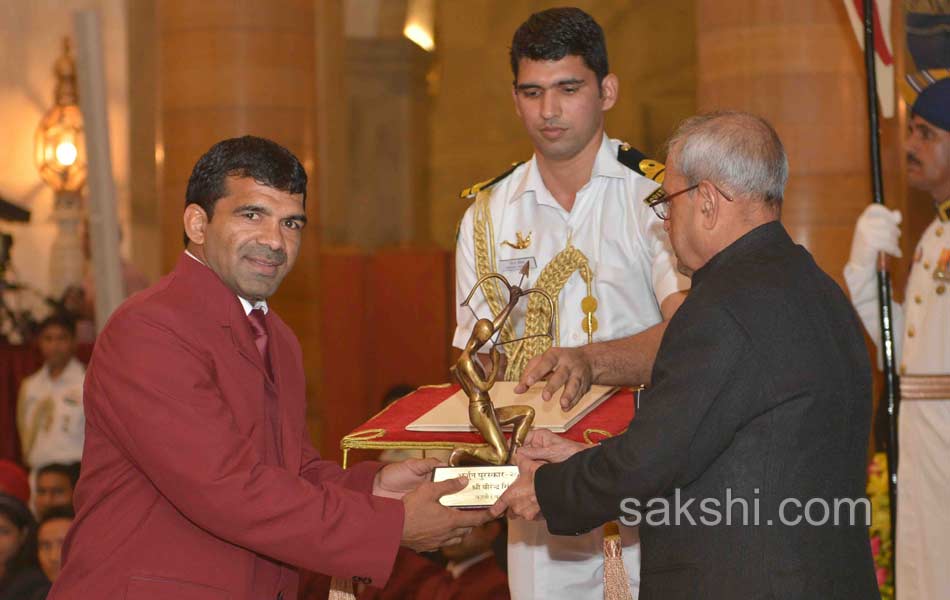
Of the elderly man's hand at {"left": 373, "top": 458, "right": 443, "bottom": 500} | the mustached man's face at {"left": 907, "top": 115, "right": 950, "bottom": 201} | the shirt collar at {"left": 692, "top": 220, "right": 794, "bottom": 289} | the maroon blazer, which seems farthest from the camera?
the mustached man's face at {"left": 907, "top": 115, "right": 950, "bottom": 201}

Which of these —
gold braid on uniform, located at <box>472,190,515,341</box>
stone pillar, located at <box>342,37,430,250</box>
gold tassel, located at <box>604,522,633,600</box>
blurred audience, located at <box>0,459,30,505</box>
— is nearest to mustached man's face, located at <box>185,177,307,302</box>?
gold braid on uniform, located at <box>472,190,515,341</box>

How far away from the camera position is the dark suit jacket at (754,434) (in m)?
3.07

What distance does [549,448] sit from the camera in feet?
12.3

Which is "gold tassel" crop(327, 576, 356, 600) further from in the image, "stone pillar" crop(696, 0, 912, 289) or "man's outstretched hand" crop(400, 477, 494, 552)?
"stone pillar" crop(696, 0, 912, 289)

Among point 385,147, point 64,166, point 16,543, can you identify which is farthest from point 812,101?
point 385,147

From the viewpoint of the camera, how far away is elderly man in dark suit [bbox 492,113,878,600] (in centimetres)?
307

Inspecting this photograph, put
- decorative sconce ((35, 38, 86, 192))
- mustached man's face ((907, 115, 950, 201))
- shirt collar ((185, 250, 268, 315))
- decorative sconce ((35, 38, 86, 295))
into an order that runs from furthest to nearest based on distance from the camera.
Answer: decorative sconce ((35, 38, 86, 192)), decorative sconce ((35, 38, 86, 295)), mustached man's face ((907, 115, 950, 201)), shirt collar ((185, 250, 268, 315))

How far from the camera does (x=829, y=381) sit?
3105mm

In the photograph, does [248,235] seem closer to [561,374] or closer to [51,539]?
[561,374]

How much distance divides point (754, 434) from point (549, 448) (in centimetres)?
80

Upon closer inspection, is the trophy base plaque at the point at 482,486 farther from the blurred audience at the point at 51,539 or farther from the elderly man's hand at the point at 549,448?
the blurred audience at the point at 51,539

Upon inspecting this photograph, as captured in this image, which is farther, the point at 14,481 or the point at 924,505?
the point at 14,481

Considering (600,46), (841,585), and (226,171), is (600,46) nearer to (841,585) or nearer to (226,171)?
(226,171)

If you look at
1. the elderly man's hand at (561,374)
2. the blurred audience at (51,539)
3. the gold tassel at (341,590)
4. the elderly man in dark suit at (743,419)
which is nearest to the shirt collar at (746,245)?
the elderly man in dark suit at (743,419)
